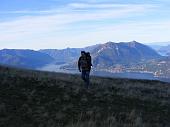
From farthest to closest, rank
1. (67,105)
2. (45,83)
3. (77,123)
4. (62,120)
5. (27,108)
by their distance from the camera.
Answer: (45,83) < (67,105) < (27,108) < (62,120) < (77,123)

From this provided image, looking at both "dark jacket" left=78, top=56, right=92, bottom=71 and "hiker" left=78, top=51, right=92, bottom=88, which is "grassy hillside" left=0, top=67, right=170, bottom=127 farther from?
"dark jacket" left=78, top=56, right=92, bottom=71

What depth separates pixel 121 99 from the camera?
22.2 metres

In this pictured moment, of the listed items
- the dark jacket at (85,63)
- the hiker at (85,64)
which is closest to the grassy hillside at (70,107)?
the hiker at (85,64)

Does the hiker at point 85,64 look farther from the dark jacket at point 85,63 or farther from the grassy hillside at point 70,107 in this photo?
the grassy hillside at point 70,107

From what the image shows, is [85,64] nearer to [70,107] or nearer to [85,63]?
[85,63]

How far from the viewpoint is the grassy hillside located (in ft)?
52.7

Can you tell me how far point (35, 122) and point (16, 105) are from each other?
2555mm

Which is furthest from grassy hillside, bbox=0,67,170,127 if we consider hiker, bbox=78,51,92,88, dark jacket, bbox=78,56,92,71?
dark jacket, bbox=78,56,92,71

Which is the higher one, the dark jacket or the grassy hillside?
the dark jacket

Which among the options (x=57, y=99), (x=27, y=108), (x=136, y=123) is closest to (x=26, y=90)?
(x=57, y=99)

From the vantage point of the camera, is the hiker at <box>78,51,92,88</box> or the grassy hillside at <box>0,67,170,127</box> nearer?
the grassy hillside at <box>0,67,170,127</box>

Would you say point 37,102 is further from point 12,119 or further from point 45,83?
point 45,83

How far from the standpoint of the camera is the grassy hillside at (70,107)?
52.7ft

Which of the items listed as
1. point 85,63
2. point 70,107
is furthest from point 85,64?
point 70,107
